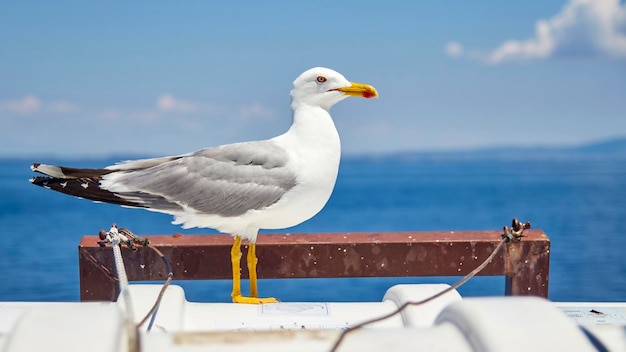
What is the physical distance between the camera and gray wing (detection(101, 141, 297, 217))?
2.98m

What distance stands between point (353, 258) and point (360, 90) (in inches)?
29.1

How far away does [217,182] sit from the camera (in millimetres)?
3055

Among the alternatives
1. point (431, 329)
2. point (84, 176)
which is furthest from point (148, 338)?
point (84, 176)

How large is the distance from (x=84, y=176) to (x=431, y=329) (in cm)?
241

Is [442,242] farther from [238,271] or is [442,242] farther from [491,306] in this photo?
[491,306]

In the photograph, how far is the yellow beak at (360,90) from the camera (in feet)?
9.90

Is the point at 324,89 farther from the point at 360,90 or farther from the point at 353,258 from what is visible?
the point at 353,258

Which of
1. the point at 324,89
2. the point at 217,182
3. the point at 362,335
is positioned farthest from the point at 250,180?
the point at 362,335

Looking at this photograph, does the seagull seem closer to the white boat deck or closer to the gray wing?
the gray wing

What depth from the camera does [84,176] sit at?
10.3ft

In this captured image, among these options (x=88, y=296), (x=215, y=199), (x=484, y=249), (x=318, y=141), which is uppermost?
(x=318, y=141)

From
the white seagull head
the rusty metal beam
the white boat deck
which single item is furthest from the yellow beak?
the white boat deck

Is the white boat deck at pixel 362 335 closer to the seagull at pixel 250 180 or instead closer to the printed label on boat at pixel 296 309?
the printed label on boat at pixel 296 309

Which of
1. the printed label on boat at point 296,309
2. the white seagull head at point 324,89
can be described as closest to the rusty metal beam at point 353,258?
the white seagull head at point 324,89
